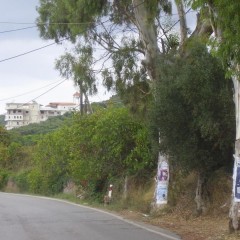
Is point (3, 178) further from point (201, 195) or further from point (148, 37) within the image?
point (201, 195)

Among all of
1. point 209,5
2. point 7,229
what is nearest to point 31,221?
point 7,229

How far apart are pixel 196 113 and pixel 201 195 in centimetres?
357

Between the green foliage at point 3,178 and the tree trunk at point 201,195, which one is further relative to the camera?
the green foliage at point 3,178

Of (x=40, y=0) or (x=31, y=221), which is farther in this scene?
(x=40, y=0)

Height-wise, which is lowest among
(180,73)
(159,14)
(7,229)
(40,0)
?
(7,229)

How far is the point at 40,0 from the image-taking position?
27.2 meters

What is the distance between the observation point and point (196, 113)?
16.7m

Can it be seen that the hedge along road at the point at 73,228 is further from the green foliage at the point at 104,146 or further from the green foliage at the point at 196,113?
the green foliage at the point at 104,146

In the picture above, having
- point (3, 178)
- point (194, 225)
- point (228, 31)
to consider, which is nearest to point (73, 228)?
point (194, 225)

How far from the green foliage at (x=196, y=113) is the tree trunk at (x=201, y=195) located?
1.81 feet

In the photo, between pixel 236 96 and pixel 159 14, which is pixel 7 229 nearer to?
pixel 236 96

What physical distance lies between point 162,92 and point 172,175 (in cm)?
531

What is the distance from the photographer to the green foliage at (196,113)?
1622cm

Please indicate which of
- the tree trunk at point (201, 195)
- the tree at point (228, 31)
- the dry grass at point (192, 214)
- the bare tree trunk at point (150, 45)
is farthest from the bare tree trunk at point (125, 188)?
the tree at point (228, 31)
